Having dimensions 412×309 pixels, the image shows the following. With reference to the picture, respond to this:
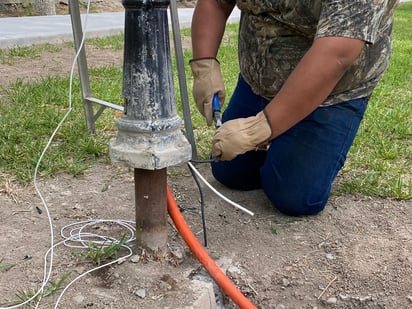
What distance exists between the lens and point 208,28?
230cm

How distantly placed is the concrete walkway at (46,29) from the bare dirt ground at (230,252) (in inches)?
153

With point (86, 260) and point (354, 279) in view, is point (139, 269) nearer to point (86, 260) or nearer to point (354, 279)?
point (86, 260)

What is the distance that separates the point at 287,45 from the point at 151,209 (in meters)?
0.85

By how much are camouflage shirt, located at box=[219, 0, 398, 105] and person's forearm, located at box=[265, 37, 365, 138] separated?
0.91ft

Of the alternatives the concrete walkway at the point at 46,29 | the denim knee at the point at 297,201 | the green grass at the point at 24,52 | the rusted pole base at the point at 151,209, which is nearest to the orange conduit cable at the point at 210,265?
the rusted pole base at the point at 151,209

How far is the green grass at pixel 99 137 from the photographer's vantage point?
244 centimetres

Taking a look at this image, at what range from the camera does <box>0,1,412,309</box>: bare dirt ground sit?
1661 mm

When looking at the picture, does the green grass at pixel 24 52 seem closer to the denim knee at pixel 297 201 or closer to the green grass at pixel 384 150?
the green grass at pixel 384 150

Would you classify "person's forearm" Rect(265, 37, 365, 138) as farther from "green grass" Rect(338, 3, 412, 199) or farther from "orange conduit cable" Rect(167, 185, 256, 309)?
"green grass" Rect(338, 3, 412, 199)

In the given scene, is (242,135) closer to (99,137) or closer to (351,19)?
(351,19)

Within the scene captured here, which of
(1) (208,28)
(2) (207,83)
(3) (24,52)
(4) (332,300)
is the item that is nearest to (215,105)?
(2) (207,83)

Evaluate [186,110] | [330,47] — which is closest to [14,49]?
[186,110]

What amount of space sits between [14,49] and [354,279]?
440 centimetres

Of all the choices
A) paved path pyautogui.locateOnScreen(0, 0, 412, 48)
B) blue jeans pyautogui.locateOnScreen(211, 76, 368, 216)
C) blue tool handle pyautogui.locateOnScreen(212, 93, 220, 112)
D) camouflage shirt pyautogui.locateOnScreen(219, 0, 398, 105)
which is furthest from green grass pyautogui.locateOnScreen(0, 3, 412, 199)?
paved path pyautogui.locateOnScreen(0, 0, 412, 48)
